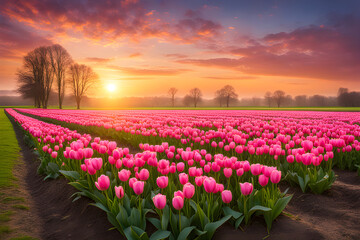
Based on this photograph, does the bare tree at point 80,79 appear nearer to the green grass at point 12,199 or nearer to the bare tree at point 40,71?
the bare tree at point 40,71

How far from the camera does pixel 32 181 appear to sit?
592cm

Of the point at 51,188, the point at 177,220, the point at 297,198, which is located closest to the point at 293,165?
the point at 297,198

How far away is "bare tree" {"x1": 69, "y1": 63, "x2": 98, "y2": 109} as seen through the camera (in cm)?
6931

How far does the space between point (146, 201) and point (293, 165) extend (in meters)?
3.35

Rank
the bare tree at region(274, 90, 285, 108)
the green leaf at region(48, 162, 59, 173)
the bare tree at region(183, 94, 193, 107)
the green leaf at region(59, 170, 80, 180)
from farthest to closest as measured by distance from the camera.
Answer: the bare tree at region(183, 94, 193, 107), the bare tree at region(274, 90, 285, 108), the green leaf at region(48, 162, 59, 173), the green leaf at region(59, 170, 80, 180)

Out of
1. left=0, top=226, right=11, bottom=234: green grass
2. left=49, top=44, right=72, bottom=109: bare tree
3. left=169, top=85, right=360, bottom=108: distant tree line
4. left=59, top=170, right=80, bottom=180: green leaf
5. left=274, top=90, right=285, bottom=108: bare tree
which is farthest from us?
left=274, top=90, right=285, bottom=108: bare tree

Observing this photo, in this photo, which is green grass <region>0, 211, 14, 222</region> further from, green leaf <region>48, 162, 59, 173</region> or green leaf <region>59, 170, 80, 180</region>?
green leaf <region>48, 162, 59, 173</region>

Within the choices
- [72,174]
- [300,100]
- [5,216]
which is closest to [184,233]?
[72,174]

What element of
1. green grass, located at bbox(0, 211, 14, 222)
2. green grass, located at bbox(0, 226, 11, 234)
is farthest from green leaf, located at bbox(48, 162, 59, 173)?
green grass, located at bbox(0, 226, 11, 234)

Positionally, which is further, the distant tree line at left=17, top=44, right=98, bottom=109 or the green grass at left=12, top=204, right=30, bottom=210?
the distant tree line at left=17, top=44, right=98, bottom=109

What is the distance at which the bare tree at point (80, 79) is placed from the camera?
69312 millimetres

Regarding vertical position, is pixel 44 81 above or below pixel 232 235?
above

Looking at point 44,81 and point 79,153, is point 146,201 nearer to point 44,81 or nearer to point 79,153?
point 79,153

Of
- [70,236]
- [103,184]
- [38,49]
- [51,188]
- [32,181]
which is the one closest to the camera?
[103,184]
